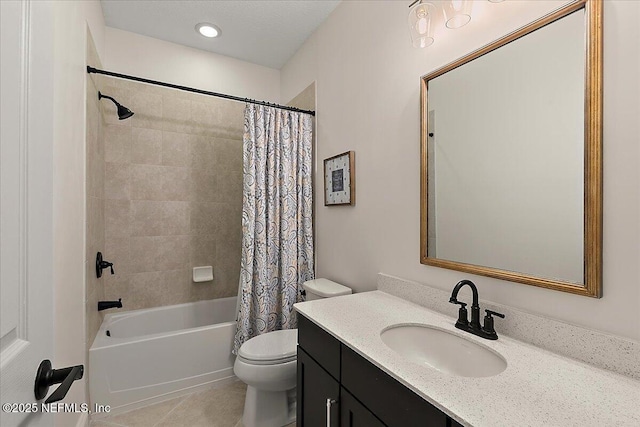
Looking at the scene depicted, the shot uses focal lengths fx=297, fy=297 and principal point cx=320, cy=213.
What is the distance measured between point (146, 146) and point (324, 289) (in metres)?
1.92

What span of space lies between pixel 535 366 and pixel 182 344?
2.04 m

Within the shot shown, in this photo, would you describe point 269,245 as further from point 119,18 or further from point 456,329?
point 119,18

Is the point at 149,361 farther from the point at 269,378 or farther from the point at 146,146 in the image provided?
the point at 146,146

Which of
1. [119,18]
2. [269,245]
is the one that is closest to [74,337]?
[269,245]

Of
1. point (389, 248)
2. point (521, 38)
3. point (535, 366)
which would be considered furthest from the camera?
point (389, 248)

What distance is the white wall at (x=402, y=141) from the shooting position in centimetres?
84

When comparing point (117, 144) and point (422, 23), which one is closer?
point (422, 23)

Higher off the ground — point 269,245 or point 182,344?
point 269,245

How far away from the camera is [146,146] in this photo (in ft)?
8.23

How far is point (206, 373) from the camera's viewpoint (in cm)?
215

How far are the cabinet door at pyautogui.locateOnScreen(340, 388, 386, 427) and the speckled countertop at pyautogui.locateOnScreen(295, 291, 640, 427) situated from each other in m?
0.19

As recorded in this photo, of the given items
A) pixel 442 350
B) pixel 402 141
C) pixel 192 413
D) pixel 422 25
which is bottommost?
pixel 192 413

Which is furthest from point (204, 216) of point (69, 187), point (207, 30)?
point (207, 30)

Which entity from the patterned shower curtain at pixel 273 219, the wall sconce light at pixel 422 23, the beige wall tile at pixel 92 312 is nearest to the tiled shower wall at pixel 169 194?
the beige wall tile at pixel 92 312
